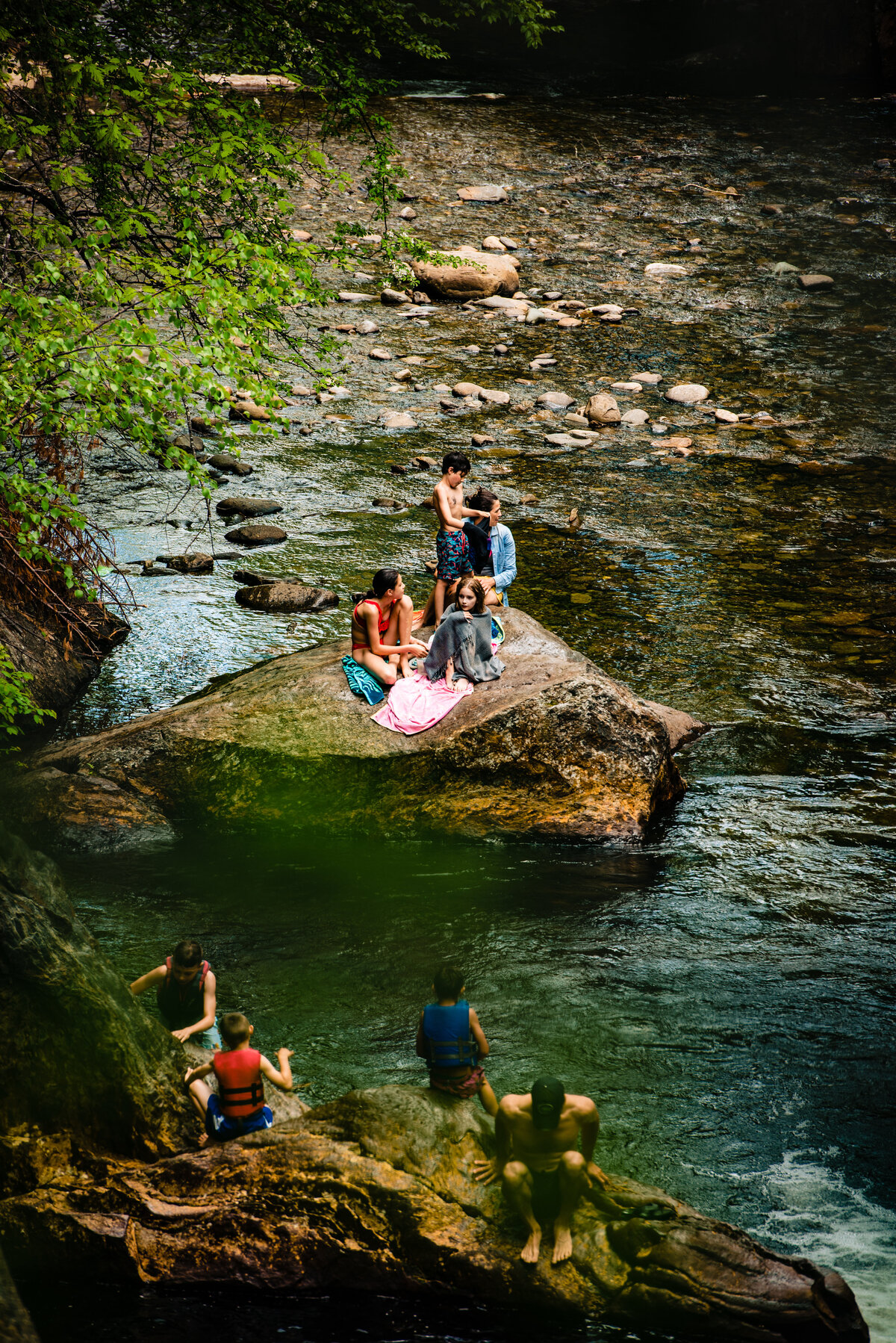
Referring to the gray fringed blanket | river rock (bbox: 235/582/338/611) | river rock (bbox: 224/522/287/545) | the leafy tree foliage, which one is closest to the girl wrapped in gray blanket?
the gray fringed blanket

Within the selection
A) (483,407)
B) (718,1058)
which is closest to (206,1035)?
(718,1058)

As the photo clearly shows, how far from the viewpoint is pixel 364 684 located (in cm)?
955

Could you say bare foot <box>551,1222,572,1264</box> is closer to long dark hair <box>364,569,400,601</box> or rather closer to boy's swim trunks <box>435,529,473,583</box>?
long dark hair <box>364,569,400,601</box>

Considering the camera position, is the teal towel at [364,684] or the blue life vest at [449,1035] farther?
the teal towel at [364,684]

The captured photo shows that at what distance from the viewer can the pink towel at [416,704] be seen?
927 cm

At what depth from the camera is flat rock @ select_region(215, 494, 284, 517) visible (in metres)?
14.9

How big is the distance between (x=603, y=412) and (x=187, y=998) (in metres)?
13.1

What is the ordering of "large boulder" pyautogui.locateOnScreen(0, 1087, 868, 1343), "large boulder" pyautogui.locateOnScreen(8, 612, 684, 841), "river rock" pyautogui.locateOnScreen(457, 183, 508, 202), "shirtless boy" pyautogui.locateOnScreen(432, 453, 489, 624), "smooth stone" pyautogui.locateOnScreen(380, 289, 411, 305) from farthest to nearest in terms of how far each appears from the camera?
"river rock" pyautogui.locateOnScreen(457, 183, 508, 202), "smooth stone" pyautogui.locateOnScreen(380, 289, 411, 305), "shirtless boy" pyautogui.locateOnScreen(432, 453, 489, 624), "large boulder" pyautogui.locateOnScreen(8, 612, 684, 841), "large boulder" pyautogui.locateOnScreen(0, 1087, 868, 1343)

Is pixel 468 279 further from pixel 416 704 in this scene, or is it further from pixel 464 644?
pixel 416 704

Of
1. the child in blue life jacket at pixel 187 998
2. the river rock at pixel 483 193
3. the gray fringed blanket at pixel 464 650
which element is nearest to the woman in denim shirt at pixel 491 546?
the gray fringed blanket at pixel 464 650

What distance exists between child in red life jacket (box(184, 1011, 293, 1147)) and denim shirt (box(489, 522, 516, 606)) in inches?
A: 207

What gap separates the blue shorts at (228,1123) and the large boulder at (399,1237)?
0.09 m

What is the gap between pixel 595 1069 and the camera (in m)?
6.87

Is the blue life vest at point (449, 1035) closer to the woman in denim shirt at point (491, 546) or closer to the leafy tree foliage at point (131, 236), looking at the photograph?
the leafy tree foliage at point (131, 236)
